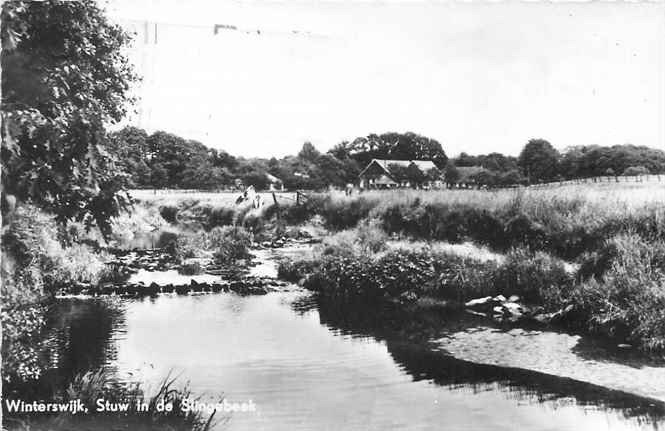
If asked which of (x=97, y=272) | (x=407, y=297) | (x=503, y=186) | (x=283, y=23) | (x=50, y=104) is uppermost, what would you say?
(x=283, y=23)

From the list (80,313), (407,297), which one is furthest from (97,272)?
(407,297)

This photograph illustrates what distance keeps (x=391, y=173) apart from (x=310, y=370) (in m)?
3.11

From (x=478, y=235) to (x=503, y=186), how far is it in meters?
0.93

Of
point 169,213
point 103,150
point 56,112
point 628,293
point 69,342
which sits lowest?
point 69,342

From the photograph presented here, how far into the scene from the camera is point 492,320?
772 cm

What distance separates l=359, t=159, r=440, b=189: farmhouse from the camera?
7156 millimetres

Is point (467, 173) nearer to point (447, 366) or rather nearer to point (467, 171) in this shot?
point (467, 171)

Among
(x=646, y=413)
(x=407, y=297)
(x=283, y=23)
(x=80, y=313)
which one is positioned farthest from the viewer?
(x=407, y=297)

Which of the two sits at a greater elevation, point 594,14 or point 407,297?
point 594,14

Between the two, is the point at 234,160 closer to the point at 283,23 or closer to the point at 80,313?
the point at 283,23

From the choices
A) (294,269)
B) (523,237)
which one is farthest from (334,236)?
(523,237)

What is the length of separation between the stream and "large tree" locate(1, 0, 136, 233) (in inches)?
66.5

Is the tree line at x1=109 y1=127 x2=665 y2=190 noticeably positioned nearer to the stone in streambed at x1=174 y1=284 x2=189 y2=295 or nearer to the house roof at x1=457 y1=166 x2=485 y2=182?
the house roof at x1=457 y1=166 x2=485 y2=182

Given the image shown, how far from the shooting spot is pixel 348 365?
652 cm
